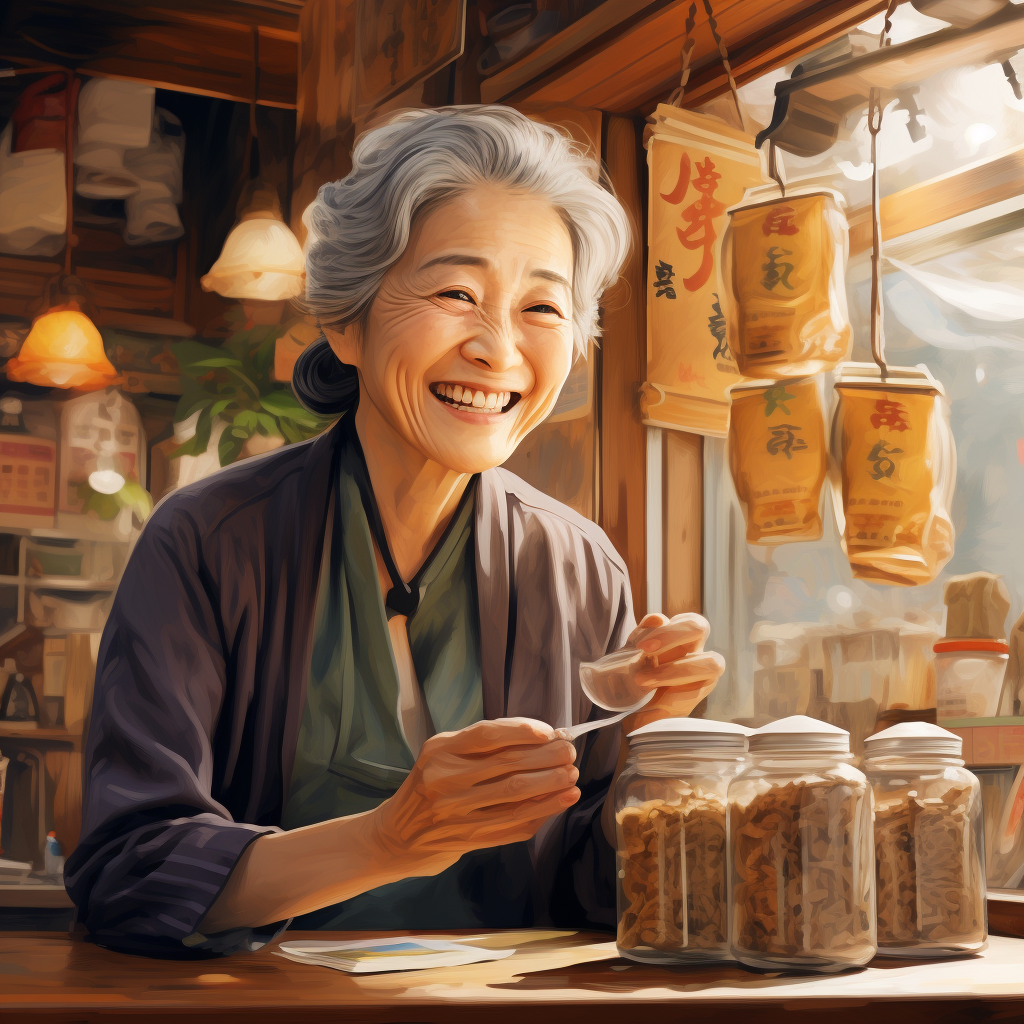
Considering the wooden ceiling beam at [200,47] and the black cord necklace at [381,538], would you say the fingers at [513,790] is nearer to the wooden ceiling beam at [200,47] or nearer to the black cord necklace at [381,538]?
the black cord necklace at [381,538]

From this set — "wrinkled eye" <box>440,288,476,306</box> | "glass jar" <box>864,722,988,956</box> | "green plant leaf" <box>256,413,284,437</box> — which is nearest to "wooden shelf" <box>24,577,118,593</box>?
"green plant leaf" <box>256,413,284,437</box>

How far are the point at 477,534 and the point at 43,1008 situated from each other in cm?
77

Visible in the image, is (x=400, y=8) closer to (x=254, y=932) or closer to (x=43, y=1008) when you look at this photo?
(x=254, y=932)

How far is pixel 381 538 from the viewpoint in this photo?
1.31 m

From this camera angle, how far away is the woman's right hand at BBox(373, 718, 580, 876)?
3.01 ft

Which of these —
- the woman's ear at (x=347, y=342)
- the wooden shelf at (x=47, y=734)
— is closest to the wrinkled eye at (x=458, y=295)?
the woman's ear at (x=347, y=342)

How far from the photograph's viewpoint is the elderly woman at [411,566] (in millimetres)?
1158

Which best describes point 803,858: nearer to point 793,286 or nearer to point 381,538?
point 381,538

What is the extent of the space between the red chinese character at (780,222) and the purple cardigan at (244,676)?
1.42ft

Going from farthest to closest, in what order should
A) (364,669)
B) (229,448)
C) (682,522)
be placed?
(229,448) < (682,522) < (364,669)

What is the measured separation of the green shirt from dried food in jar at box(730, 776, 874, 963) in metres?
0.48

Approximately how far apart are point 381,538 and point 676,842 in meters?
0.54

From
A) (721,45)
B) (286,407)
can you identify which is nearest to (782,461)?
(721,45)

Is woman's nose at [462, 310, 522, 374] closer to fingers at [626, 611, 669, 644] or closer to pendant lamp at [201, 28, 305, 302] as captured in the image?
fingers at [626, 611, 669, 644]
